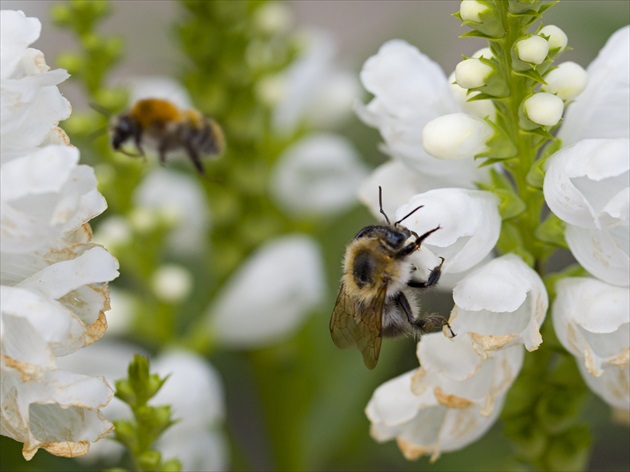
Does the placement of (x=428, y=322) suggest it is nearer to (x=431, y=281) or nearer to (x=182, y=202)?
(x=431, y=281)

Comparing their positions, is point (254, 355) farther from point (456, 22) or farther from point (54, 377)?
point (456, 22)

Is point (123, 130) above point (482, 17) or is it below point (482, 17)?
below

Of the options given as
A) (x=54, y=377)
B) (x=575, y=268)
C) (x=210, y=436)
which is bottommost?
(x=210, y=436)

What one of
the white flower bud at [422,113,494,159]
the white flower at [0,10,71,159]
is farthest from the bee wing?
the white flower at [0,10,71,159]

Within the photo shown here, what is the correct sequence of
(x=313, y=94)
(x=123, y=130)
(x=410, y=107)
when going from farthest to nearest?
1. (x=313, y=94)
2. (x=123, y=130)
3. (x=410, y=107)

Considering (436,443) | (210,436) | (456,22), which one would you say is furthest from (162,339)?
(456,22)

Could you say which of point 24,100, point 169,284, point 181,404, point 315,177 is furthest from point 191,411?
point 24,100
